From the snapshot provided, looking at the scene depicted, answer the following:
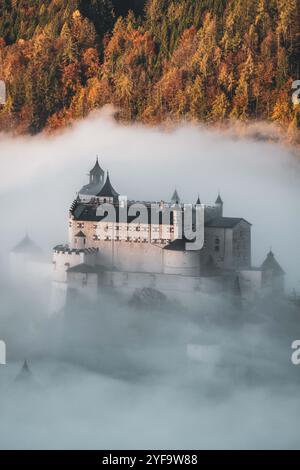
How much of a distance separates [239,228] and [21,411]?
25.4ft

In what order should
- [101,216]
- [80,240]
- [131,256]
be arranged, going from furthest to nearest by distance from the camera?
1. [80,240]
2. [101,216]
3. [131,256]

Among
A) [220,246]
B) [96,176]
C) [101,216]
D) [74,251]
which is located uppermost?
[96,176]

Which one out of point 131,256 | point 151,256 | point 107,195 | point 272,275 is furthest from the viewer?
point 107,195

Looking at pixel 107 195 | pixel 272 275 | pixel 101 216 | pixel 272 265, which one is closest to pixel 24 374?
pixel 101 216

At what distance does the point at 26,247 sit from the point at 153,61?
13.9 meters

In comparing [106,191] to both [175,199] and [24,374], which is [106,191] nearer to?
[175,199]

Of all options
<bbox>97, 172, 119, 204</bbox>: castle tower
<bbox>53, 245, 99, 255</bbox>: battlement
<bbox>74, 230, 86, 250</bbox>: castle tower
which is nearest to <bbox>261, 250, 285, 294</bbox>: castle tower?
<bbox>97, 172, 119, 204</bbox>: castle tower

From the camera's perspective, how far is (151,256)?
139 ft

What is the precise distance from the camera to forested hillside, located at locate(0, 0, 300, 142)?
54.0 m

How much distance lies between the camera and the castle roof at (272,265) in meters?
43.3

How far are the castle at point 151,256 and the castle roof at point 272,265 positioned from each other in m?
0.05

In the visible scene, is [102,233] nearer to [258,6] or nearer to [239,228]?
[239,228]

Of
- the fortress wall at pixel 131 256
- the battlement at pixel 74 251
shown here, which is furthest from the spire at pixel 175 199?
Answer: the battlement at pixel 74 251

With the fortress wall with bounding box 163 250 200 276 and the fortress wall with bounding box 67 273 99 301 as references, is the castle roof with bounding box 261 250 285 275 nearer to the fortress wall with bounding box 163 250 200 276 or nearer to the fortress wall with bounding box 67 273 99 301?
the fortress wall with bounding box 163 250 200 276
